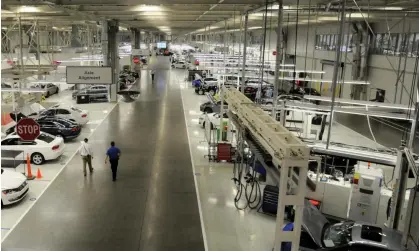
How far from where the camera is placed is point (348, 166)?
11.7 meters

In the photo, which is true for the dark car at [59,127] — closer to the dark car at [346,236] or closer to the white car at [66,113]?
the white car at [66,113]

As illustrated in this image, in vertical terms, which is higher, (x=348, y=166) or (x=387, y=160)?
(x=387, y=160)

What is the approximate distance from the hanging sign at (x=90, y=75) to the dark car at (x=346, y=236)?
1075 centimetres

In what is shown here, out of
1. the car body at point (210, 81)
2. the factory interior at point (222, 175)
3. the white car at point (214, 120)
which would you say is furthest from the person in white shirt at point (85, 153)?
the car body at point (210, 81)

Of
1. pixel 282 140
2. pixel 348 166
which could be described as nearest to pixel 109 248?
pixel 282 140

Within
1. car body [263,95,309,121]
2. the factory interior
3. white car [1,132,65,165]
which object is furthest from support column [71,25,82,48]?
car body [263,95,309,121]

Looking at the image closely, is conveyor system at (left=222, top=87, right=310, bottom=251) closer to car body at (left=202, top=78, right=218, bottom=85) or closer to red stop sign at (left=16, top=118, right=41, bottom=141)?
red stop sign at (left=16, top=118, right=41, bottom=141)

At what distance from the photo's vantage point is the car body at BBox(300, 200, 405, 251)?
7.50 meters

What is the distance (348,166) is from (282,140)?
21.8 ft

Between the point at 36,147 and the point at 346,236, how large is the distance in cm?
1118

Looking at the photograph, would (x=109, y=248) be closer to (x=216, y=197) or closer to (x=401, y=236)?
(x=216, y=197)

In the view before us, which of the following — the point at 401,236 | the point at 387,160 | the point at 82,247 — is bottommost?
the point at 82,247

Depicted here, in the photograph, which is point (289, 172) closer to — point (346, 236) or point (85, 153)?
point (346, 236)

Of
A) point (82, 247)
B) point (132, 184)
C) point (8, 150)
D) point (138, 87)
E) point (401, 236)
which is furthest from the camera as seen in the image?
point (138, 87)
